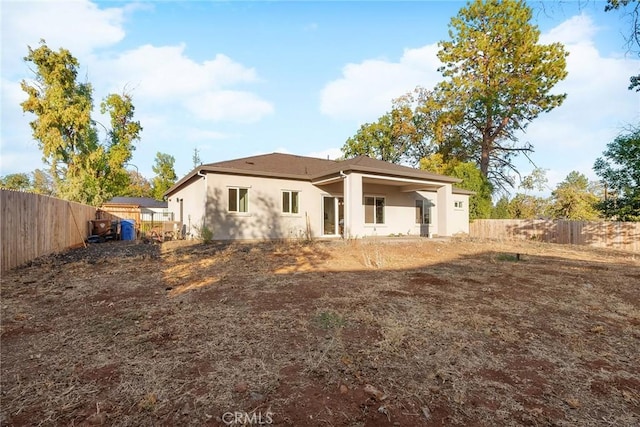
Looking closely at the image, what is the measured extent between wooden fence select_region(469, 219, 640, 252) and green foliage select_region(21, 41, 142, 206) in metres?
26.4

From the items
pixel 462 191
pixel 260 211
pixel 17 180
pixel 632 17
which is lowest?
pixel 260 211

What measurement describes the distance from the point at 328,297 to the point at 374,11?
32.9ft

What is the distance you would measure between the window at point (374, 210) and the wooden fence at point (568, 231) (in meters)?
8.80

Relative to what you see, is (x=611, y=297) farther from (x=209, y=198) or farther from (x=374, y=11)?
(x=209, y=198)

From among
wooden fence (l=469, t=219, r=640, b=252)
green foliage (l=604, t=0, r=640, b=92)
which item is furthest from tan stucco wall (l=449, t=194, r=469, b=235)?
green foliage (l=604, t=0, r=640, b=92)

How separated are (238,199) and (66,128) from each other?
16.9 m

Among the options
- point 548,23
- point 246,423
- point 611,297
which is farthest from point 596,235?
point 246,423

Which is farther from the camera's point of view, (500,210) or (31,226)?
(500,210)

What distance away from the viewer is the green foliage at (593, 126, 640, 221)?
14.6m

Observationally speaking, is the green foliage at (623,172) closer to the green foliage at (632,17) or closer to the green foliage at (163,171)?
the green foliage at (632,17)

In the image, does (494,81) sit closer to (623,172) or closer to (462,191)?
(462,191)

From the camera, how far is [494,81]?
23.1 meters

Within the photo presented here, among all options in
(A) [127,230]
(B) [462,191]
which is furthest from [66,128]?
(B) [462,191]

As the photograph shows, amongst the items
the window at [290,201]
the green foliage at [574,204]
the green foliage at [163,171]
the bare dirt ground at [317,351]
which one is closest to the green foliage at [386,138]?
the green foliage at [574,204]
